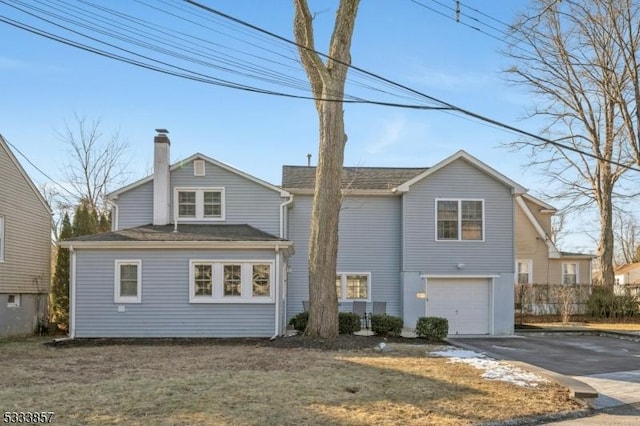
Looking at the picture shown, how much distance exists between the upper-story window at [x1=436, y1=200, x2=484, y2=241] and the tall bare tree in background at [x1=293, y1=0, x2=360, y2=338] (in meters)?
6.54

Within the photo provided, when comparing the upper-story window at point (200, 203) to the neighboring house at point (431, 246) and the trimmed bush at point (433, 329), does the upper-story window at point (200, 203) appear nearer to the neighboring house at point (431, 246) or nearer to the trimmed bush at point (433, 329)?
the neighboring house at point (431, 246)

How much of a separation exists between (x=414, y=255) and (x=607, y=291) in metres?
12.2

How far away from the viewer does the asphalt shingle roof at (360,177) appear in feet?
71.6

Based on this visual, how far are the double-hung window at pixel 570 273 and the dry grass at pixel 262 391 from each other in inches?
874

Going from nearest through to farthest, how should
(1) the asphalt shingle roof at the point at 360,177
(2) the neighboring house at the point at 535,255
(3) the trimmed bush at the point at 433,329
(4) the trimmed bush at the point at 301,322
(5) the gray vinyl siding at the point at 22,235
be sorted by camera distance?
(3) the trimmed bush at the point at 433,329 < (4) the trimmed bush at the point at 301,322 < (5) the gray vinyl siding at the point at 22,235 < (1) the asphalt shingle roof at the point at 360,177 < (2) the neighboring house at the point at 535,255

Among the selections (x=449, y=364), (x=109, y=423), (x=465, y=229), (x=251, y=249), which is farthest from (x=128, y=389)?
(x=465, y=229)

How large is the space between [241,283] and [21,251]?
822cm

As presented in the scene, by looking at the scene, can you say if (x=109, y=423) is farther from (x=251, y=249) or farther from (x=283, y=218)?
(x=283, y=218)

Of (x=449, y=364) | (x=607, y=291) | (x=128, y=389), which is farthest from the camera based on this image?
(x=607, y=291)

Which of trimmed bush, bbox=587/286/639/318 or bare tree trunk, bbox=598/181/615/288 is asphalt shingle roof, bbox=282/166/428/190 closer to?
trimmed bush, bbox=587/286/639/318

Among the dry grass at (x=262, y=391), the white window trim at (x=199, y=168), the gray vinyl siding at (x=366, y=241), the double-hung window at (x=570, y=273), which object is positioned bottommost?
the dry grass at (x=262, y=391)

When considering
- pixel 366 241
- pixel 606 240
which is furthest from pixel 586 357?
pixel 606 240

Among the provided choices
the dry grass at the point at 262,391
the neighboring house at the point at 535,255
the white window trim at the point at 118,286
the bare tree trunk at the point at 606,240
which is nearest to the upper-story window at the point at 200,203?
the white window trim at the point at 118,286

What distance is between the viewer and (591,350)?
1639 centimetres
